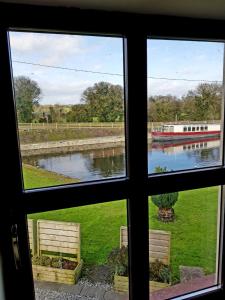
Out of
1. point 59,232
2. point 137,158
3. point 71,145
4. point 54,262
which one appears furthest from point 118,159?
point 54,262

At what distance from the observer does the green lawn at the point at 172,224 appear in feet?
3.92

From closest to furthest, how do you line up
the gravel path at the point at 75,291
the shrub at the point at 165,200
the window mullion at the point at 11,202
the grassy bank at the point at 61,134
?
the window mullion at the point at 11,202 < the grassy bank at the point at 61,134 < the gravel path at the point at 75,291 < the shrub at the point at 165,200

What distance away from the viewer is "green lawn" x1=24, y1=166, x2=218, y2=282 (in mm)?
1193

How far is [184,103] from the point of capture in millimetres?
1359

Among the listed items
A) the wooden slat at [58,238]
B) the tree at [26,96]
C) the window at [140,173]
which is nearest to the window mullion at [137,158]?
the window at [140,173]

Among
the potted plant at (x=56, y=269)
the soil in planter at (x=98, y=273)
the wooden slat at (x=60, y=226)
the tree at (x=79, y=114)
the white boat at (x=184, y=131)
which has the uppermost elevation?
the tree at (x=79, y=114)

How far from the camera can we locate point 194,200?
1.44 metres

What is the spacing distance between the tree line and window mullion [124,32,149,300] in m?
0.06

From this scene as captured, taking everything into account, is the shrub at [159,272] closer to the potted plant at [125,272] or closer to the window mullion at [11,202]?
the potted plant at [125,272]

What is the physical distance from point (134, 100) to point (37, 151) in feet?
1.68

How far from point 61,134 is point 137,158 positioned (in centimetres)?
39

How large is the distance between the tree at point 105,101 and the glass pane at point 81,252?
430mm

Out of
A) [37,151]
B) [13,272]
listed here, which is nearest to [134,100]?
[37,151]

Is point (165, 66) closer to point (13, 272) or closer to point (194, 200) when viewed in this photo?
point (194, 200)
